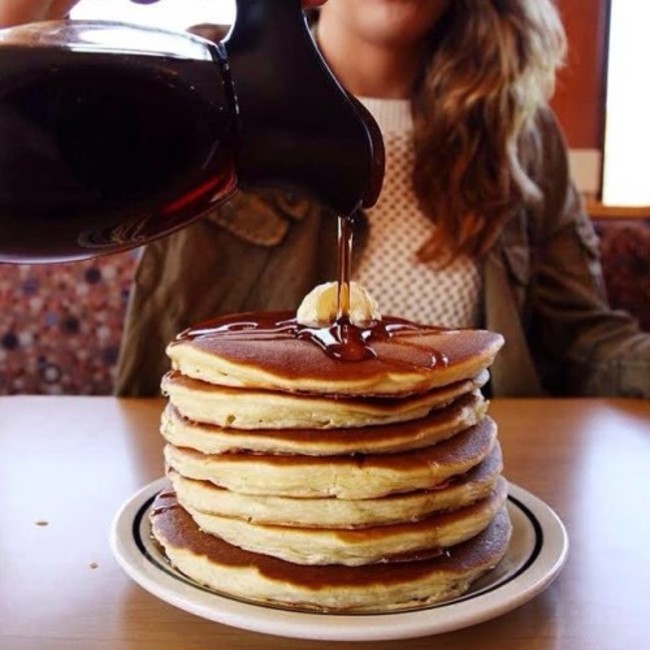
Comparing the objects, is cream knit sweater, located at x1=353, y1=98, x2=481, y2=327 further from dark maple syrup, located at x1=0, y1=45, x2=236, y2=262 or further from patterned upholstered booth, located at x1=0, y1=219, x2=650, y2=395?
dark maple syrup, located at x1=0, y1=45, x2=236, y2=262

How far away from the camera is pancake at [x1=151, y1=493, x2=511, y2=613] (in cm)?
66

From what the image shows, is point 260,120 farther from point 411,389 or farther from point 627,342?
point 627,342

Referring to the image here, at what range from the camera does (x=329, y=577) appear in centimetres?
66

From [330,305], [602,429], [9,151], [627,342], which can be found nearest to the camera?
[9,151]

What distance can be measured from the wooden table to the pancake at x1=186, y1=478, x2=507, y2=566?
2.4 inches

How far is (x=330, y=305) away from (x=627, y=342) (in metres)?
0.88

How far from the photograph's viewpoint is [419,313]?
1657 mm

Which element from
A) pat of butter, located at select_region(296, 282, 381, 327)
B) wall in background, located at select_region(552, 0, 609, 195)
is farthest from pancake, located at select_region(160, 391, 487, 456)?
wall in background, located at select_region(552, 0, 609, 195)

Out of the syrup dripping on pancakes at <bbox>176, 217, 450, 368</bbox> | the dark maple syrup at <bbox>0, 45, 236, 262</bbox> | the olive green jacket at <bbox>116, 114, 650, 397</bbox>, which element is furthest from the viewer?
the olive green jacket at <bbox>116, 114, 650, 397</bbox>

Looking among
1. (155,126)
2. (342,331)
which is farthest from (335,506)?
(155,126)

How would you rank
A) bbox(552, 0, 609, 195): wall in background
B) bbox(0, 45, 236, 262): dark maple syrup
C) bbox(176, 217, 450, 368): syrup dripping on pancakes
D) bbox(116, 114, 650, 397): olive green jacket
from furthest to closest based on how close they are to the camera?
bbox(552, 0, 609, 195): wall in background → bbox(116, 114, 650, 397): olive green jacket → bbox(176, 217, 450, 368): syrup dripping on pancakes → bbox(0, 45, 236, 262): dark maple syrup

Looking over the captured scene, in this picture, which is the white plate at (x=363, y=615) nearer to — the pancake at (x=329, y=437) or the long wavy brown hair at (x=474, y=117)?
the pancake at (x=329, y=437)

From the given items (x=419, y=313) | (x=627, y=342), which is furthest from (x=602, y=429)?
(x=419, y=313)

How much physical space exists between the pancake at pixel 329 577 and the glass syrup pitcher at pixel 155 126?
0.81 ft
